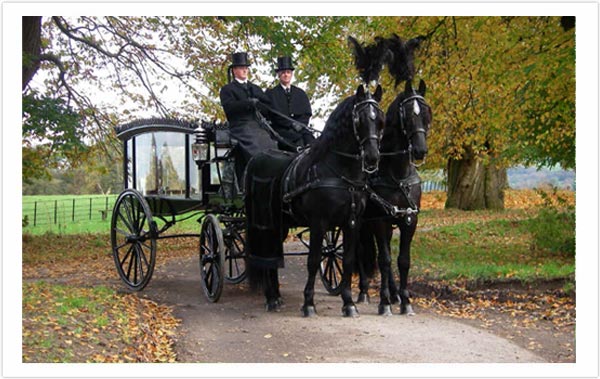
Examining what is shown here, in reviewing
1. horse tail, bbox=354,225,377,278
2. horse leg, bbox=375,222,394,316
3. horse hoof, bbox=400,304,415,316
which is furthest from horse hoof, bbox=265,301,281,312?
horse hoof, bbox=400,304,415,316

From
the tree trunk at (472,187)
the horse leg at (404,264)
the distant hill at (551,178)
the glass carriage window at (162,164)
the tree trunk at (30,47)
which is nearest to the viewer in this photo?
the horse leg at (404,264)

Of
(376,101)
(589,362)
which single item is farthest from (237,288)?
(589,362)

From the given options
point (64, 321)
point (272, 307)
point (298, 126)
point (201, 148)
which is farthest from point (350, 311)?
point (201, 148)

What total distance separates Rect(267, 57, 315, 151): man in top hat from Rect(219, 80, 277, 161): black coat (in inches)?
6.9

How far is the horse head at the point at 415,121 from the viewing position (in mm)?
8820

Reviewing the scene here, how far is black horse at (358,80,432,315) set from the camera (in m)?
8.97

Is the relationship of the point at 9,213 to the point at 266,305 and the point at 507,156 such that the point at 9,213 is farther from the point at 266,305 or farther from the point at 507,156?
the point at 507,156

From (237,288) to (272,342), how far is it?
3.72m

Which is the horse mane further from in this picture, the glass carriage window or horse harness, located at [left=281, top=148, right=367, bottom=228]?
the glass carriage window

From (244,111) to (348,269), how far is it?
8.85 feet

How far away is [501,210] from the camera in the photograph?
23797 millimetres

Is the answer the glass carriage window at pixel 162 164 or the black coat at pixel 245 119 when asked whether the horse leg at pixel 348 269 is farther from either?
the glass carriage window at pixel 162 164

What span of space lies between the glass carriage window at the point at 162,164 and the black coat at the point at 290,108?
169 cm

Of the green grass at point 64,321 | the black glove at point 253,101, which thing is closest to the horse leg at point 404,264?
the black glove at point 253,101
